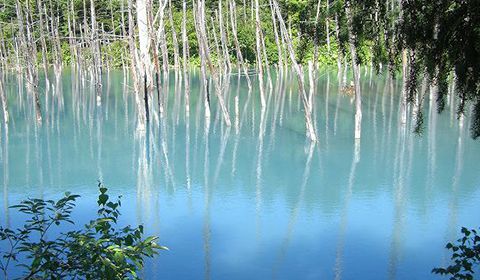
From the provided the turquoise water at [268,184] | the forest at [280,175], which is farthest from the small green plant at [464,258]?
the turquoise water at [268,184]

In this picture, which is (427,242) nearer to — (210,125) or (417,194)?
(417,194)

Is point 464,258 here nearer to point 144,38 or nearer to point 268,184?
point 268,184

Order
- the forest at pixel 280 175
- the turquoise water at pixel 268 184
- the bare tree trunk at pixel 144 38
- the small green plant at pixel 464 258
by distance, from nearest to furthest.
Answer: the forest at pixel 280 175, the small green plant at pixel 464 258, the turquoise water at pixel 268 184, the bare tree trunk at pixel 144 38

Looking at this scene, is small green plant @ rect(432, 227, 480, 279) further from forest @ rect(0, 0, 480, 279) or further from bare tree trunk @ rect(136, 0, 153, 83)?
bare tree trunk @ rect(136, 0, 153, 83)

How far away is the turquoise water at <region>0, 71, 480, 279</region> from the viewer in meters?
8.55

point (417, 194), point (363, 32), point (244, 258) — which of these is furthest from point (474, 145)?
point (363, 32)

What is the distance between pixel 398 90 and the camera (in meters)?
30.7

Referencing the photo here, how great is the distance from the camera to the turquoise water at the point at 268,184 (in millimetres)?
8547

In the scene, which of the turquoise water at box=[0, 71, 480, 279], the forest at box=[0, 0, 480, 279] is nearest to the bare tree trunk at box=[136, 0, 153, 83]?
the forest at box=[0, 0, 480, 279]

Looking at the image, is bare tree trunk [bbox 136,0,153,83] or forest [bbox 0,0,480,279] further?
bare tree trunk [bbox 136,0,153,83]

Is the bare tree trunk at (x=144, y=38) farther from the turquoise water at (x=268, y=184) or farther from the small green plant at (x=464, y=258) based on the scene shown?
the small green plant at (x=464, y=258)

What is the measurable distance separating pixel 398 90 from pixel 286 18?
414 inches

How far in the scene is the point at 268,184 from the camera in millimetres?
12898

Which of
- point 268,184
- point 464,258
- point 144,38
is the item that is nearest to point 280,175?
point 268,184
